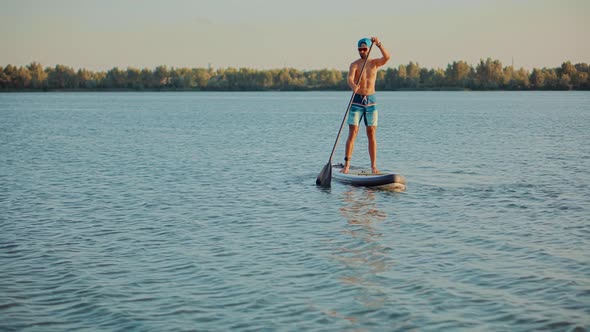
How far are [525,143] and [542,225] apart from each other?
71.3 ft

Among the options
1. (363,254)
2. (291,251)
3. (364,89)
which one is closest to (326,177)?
(364,89)

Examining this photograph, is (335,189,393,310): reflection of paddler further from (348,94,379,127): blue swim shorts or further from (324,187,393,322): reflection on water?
(348,94,379,127): blue swim shorts

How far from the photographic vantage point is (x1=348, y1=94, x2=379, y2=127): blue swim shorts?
16.5 m

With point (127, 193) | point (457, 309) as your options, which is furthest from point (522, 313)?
point (127, 193)

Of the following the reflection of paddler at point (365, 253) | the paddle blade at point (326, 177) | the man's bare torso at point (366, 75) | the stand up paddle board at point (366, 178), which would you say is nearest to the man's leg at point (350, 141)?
the stand up paddle board at point (366, 178)

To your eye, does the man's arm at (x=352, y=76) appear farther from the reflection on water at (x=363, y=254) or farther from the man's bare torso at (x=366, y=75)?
the reflection on water at (x=363, y=254)

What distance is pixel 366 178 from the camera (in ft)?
54.0

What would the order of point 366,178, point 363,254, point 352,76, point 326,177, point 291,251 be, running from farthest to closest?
point 326,177 → point 366,178 → point 352,76 → point 291,251 → point 363,254

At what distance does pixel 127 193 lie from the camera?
17016 mm

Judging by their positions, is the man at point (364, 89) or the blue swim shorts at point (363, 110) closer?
the man at point (364, 89)

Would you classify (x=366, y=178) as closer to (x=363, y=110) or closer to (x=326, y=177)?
(x=326, y=177)

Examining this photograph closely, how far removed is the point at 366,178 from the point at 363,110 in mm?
1590

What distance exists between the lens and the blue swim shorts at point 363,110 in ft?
54.0

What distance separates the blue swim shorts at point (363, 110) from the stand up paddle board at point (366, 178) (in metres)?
1.21
